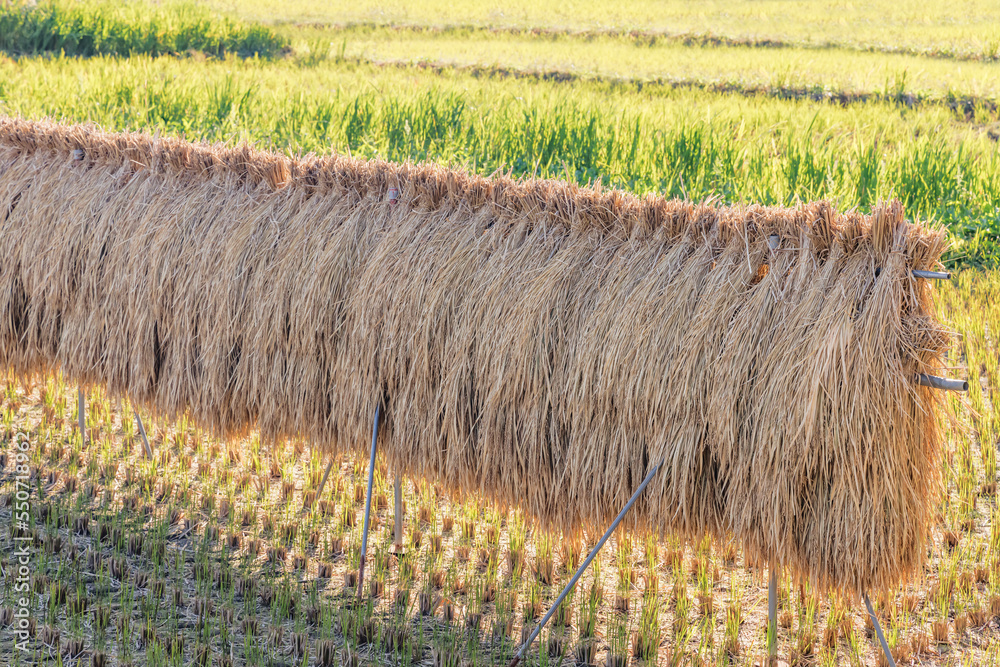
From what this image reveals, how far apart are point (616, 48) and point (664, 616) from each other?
14.0m

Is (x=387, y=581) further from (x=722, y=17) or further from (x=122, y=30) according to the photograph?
(x=722, y=17)

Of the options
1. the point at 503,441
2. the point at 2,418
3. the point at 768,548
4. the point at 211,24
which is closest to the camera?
the point at 768,548

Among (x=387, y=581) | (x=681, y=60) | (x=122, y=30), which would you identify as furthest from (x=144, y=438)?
(x=681, y=60)

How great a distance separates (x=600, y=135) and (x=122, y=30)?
31.6 ft

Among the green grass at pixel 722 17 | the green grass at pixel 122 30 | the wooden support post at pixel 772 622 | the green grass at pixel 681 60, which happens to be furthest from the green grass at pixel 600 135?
the green grass at pixel 722 17

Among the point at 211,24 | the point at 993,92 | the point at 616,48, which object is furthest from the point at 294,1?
the point at 993,92

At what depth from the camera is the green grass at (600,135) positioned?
6.08m

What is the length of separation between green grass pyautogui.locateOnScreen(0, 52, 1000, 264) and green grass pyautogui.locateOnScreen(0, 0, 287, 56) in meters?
4.01

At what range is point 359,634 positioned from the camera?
8.96 feet

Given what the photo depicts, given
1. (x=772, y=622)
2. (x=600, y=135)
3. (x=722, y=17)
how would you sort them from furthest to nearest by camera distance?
(x=722, y=17), (x=600, y=135), (x=772, y=622)

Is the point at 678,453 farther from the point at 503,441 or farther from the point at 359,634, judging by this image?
the point at 359,634

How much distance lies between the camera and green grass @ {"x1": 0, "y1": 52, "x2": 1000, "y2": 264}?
6.08 metres

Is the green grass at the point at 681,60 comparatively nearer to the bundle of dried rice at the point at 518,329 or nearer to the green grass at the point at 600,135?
the green grass at the point at 600,135

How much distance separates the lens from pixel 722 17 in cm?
1975
